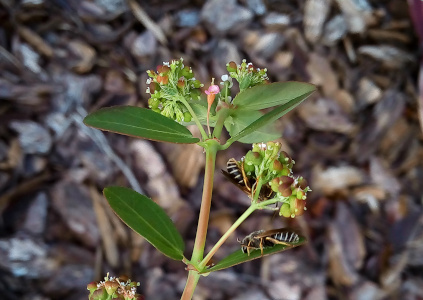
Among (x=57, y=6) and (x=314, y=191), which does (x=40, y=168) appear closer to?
(x=57, y=6)

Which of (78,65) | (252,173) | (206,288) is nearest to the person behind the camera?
(252,173)

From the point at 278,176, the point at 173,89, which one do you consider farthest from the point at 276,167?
the point at 173,89

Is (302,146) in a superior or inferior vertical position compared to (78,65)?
inferior

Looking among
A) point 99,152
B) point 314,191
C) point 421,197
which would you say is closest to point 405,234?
point 421,197

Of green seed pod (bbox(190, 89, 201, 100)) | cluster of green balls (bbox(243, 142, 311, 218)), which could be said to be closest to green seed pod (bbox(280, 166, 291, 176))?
cluster of green balls (bbox(243, 142, 311, 218))

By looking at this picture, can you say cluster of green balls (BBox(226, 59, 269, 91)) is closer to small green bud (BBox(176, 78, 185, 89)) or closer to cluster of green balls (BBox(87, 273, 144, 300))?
small green bud (BBox(176, 78, 185, 89))

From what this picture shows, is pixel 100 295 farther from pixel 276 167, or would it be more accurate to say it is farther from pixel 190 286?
pixel 276 167

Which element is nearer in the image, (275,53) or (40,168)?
(40,168)
